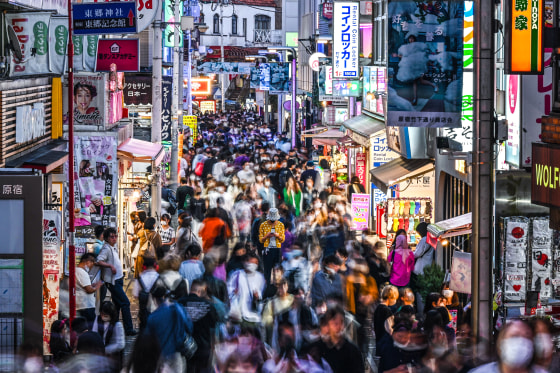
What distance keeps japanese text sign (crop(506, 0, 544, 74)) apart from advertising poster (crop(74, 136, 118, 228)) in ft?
30.5

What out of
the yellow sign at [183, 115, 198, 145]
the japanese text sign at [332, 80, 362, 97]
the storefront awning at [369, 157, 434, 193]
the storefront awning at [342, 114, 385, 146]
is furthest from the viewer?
the yellow sign at [183, 115, 198, 145]

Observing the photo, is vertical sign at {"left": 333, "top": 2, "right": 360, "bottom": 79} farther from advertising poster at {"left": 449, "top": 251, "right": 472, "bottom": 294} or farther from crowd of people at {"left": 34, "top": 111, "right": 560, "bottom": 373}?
advertising poster at {"left": 449, "top": 251, "right": 472, "bottom": 294}

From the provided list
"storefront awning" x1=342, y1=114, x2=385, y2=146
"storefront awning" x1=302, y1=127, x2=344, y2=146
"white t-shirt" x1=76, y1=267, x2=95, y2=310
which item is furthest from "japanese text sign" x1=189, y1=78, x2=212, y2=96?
"white t-shirt" x1=76, y1=267, x2=95, y2=310

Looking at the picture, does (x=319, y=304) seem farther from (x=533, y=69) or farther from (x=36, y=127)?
(x=36, y=127)

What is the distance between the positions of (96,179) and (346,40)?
41.0 feet

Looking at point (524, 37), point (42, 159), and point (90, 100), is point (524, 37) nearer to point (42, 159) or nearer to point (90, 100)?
point (42, 159)

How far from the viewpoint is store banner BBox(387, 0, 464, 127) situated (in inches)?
458

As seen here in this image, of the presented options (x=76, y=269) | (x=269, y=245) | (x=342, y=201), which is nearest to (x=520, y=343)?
(x=76, y=269)

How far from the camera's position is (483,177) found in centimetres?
1054

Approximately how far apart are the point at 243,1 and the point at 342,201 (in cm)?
7929

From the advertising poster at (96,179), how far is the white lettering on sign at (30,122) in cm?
135

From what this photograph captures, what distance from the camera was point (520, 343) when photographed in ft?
22.6

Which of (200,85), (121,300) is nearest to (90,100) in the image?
(121,300)

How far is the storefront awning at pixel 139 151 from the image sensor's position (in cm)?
1995
